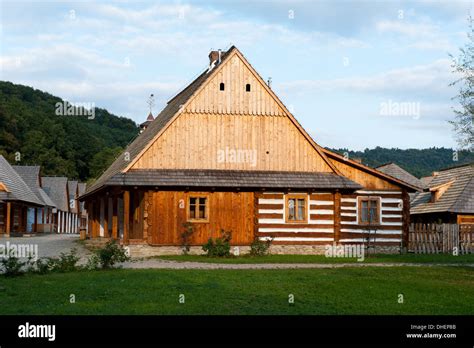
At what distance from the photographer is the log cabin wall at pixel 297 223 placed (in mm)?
33531

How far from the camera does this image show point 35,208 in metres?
68.4

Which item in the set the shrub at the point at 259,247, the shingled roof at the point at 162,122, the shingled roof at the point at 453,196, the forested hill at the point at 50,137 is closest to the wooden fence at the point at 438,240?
the shingled roof at the point at 453,196

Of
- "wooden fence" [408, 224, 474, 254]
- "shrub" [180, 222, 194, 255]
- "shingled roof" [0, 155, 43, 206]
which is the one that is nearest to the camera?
"shrub" [180, 222, 194, 255]

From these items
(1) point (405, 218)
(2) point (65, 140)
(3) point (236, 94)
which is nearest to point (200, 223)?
(3) point (236, 94)

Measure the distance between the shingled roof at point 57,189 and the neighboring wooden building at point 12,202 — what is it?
22963mm

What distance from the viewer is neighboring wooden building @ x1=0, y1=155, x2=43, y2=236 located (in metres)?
52.7

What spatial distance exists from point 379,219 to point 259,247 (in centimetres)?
777

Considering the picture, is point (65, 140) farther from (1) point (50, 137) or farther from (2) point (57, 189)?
(2) point (57, 189)

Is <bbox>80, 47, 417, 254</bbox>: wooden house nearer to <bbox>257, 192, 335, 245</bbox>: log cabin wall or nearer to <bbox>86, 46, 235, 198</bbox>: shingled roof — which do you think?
<bbox>257, 192, 335, 245</bbox>: log cabin wall

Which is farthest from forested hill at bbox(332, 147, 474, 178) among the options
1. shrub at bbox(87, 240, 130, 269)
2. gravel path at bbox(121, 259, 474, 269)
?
shrub at bbox(87, 240, 130, 269)

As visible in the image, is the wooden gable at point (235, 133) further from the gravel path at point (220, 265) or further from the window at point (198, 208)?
the gravel path at point (220, 265)

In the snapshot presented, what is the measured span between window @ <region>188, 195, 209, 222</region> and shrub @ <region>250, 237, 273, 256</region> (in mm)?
2430

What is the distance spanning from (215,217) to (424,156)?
4281 inches
